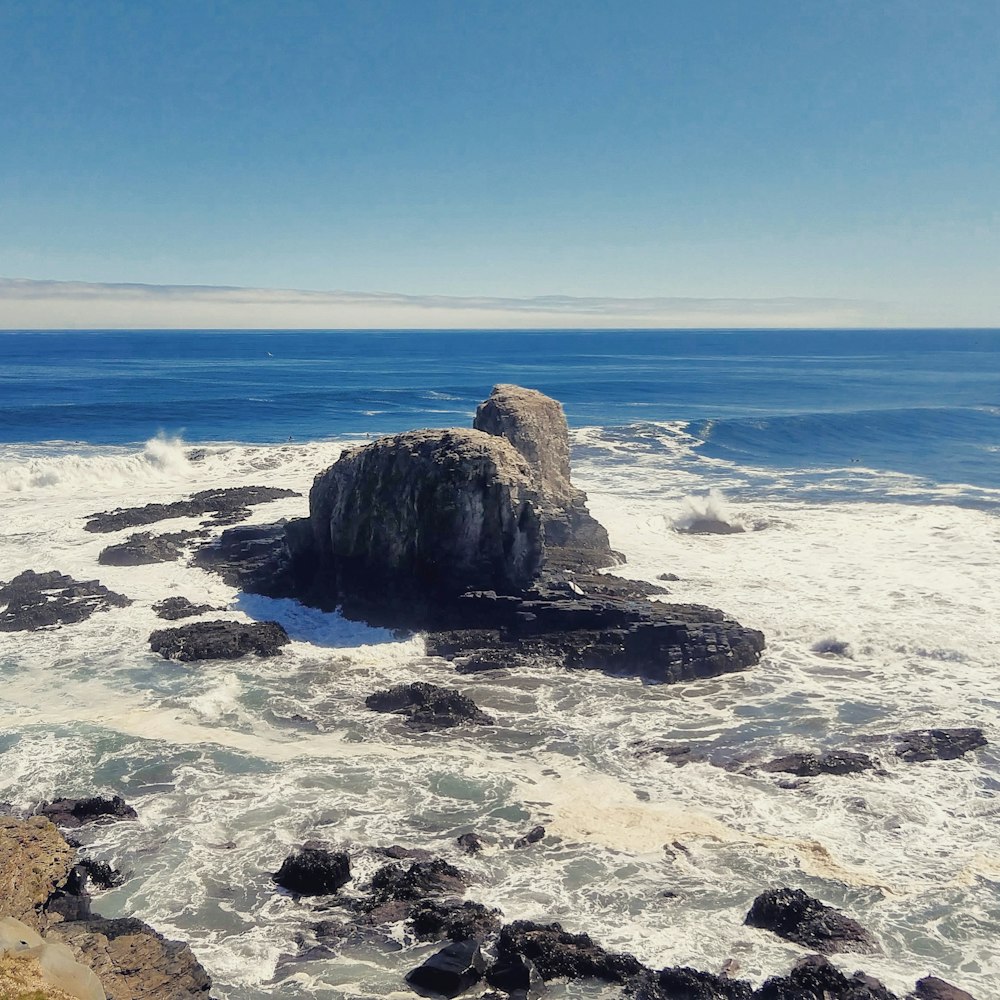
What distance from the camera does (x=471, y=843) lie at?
18750 mm

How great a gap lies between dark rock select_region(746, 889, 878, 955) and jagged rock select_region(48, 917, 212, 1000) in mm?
9581

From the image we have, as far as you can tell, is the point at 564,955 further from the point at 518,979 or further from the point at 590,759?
the point at 590,759

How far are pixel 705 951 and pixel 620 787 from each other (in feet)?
19.3

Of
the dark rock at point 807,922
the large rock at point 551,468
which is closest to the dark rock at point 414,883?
the dark rock at point 807,922

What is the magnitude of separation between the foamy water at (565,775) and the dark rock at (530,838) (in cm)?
19

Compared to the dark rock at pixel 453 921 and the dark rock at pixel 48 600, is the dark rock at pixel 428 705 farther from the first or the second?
the dark rock at pixel 48 600

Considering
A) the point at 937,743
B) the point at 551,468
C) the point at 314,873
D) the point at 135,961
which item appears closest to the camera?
the point at 135,961

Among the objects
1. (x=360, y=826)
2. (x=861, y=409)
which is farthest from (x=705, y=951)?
(x=861, y=409)

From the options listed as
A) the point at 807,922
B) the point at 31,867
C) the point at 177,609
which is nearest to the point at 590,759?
the point at 807,922

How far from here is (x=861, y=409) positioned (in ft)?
320

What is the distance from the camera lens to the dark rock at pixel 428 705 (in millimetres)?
24641

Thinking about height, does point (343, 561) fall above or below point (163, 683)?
above

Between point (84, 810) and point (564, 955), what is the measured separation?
11.1m

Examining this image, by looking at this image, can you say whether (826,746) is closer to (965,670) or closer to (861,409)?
(965,670)
